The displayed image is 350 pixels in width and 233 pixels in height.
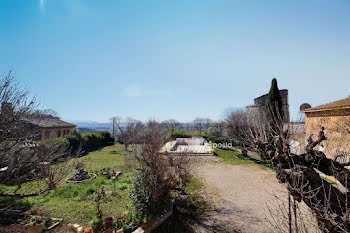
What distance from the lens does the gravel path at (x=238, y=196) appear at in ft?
22.6

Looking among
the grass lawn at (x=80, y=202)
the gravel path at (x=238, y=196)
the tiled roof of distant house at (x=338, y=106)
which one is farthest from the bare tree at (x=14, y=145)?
the tiled roof of distant house at (x=338, y=106)

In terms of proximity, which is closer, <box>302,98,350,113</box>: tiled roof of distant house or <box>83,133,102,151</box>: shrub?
<box>302,98,350,113</box>: tiled roof of distant house

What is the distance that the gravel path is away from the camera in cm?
689

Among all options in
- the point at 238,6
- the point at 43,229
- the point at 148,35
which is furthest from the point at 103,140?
the point at 238,6

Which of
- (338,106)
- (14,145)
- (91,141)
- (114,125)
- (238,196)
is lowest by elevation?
(238,196)

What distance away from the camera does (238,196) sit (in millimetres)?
9820

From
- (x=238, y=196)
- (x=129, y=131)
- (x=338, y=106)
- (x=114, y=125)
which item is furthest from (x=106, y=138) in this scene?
(x=338, y=106)

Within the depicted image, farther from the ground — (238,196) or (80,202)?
(80,202)

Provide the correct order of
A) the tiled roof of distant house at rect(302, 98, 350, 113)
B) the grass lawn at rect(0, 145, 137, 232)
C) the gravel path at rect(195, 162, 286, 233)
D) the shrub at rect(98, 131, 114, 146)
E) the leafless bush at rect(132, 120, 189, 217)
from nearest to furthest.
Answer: the leafless bush at rect(132, 120, 189, 217) → the gravel path at rect(195, 162, 286, 233) → the grass lawn at rect(0, 145, 137, 232) → the tiled roof of distant house at rect(302, 98, 350, 113) → the shrub at rect(98, 131, 114, 146)

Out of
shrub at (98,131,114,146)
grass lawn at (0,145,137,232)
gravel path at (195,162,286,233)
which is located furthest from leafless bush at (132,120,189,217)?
shrub at (98,131,114,146)

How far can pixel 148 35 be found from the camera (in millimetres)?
11250

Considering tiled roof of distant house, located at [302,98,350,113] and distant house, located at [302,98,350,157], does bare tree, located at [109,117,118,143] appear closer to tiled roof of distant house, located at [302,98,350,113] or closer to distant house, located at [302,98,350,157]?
distant house, located at [302,98,350,157]

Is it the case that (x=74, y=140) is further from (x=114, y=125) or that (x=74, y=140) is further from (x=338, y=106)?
(x=338, y=106)

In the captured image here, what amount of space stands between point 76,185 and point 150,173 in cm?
591
